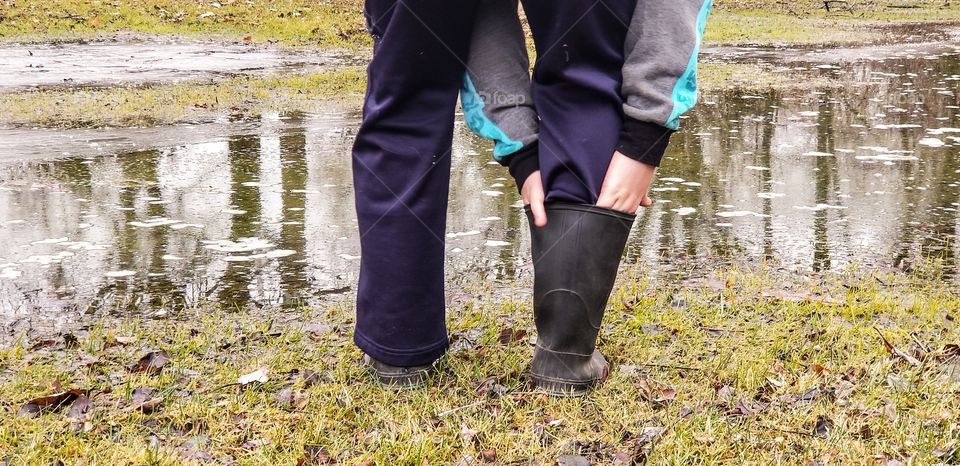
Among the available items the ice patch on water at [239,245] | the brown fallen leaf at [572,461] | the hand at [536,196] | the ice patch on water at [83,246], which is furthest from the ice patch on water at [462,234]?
the brown fallen leaf at [572,461]

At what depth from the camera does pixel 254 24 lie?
15375mm

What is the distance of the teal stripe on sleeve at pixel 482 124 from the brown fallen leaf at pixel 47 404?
52.6 inches

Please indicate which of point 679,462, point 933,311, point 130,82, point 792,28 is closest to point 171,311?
point 679,462

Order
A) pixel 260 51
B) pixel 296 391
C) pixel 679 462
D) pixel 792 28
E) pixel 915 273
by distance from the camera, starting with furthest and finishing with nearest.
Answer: pixel 792 28
pixel 260 51
pixel 915 273
pixel 296 391
pixel 679 462

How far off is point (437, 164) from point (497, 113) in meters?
0.22

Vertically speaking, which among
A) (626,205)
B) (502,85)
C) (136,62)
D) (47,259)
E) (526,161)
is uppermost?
(136,62)

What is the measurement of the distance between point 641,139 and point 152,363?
63.7 inches

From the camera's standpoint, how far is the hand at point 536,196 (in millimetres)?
2389

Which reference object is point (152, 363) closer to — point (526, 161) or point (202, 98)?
point (526, 161)

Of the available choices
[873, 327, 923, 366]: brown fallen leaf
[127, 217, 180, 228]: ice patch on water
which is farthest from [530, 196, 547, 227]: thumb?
[127, 217, 180, 228]: ice patch on water

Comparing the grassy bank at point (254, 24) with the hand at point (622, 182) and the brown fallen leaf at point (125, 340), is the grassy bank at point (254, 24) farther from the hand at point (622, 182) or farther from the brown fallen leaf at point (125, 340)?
the hand at point (622, 182)

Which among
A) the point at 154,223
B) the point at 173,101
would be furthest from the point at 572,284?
the point at 173,101

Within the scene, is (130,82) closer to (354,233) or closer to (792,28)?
(354,233)

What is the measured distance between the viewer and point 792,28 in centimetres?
1852
